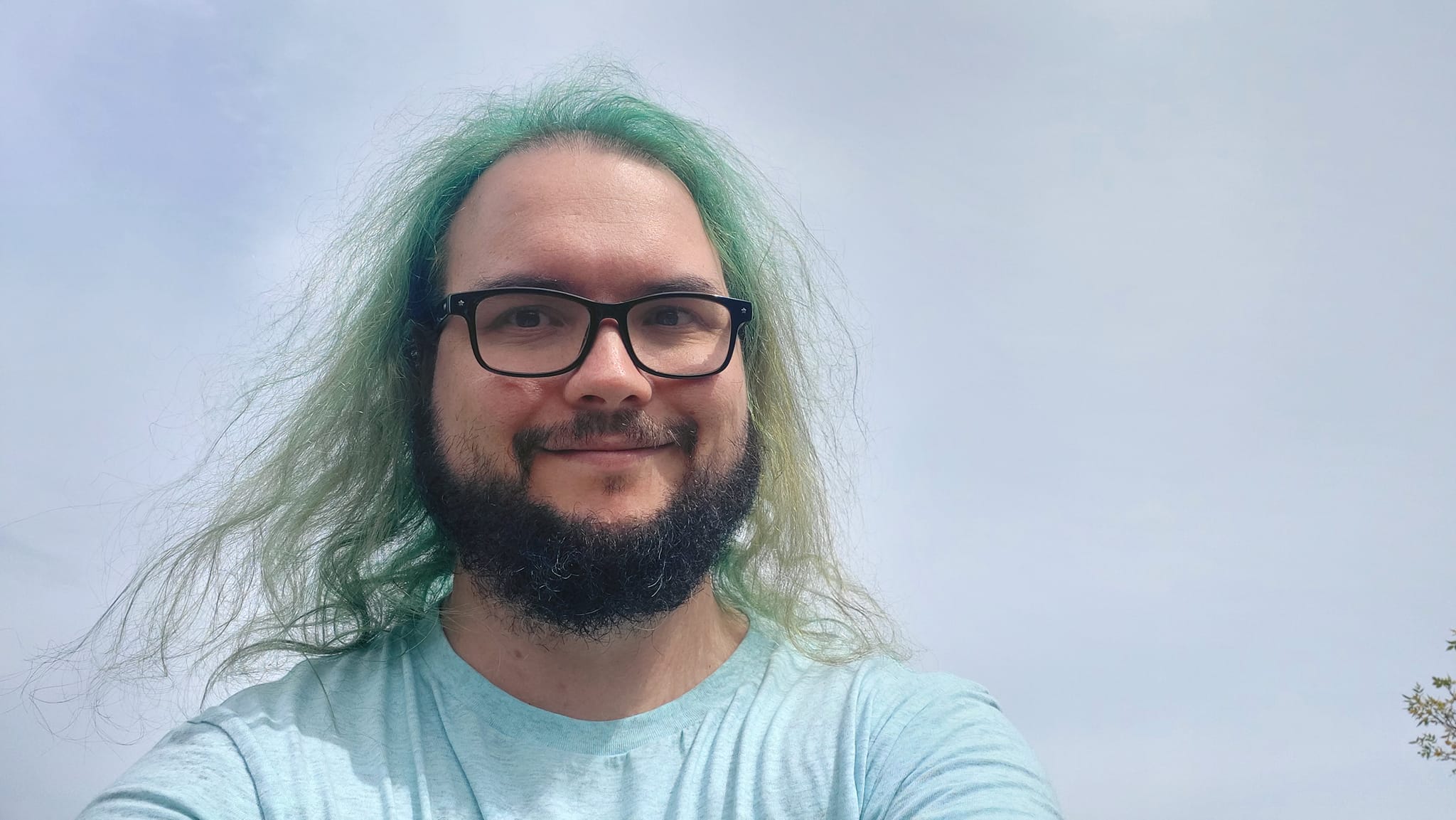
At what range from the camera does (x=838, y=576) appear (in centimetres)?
398

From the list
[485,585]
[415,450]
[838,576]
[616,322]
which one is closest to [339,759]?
[485,585]

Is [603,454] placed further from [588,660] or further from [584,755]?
[584,755]

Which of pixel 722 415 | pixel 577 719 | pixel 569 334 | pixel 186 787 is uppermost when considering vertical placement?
pixel 569 334

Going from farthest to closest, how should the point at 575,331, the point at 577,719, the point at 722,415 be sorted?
1. the point at 722,415
2. the point at 575,331
3. the point at 577,719

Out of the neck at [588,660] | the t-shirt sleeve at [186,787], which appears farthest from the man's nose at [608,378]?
→ the t-shirt sleeve at [186,787]

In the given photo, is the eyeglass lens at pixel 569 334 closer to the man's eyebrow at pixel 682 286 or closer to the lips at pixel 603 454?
the man's eyebrow at pixel 682 286

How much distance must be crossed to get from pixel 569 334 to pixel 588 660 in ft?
2.92

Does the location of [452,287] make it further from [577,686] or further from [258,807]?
[258,807]

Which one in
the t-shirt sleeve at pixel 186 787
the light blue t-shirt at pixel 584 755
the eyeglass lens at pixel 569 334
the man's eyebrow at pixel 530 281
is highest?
the man's eyebrow at pixel 530 281

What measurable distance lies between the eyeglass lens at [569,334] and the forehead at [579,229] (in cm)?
6

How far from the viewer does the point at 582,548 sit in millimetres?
2836

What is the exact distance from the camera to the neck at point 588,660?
9.25 feet

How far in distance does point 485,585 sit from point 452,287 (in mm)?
906

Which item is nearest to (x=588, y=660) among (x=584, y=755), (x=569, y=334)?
(x=584, y=755)
